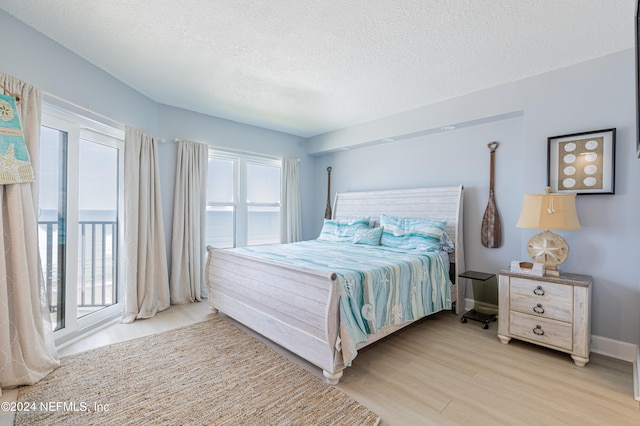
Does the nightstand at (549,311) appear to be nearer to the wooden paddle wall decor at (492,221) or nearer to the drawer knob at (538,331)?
the drawer knob at (538,331)

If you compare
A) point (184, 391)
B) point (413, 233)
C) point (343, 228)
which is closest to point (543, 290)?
point (413, 233)

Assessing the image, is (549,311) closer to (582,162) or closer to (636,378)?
(636,378)

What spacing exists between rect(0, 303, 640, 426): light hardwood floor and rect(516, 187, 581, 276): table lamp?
0.80 metres

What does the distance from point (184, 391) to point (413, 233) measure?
108 inches

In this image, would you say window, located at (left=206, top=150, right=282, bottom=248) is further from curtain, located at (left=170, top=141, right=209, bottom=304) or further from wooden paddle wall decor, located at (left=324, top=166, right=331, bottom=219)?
wooden paddle wall decor, located at (left=324, top=166, right=331, bottom=219)

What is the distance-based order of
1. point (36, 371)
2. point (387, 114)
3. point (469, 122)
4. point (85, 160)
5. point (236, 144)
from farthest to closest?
point (236, 144) → point (387, 114) → point (469, 122) → point (85, 160) → point (36, 371)

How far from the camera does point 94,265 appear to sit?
320cm

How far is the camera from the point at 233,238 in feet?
15.3

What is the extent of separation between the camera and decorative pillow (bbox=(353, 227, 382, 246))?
382 cm

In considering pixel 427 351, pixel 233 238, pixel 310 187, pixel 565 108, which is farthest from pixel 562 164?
pixel 233 238

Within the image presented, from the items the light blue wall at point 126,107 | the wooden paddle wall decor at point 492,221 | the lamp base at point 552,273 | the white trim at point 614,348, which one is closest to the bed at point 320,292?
the wooden paddle wall decor at point 492,221

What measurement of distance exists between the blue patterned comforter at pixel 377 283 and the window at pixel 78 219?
62.7 inches

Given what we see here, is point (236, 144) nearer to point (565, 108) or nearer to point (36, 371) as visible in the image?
point (36, 371)

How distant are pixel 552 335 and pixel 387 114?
3.13 metres
